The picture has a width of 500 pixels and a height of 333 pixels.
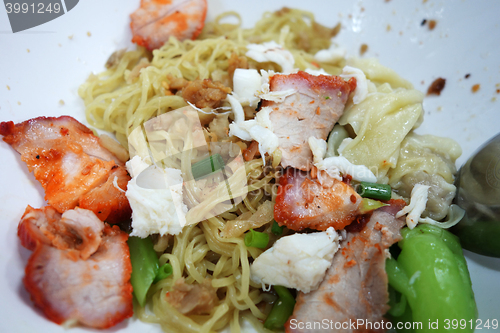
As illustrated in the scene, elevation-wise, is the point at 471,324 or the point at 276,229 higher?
→ the point at 276,229

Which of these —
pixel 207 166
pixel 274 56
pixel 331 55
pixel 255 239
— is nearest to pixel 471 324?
pixel 255 239

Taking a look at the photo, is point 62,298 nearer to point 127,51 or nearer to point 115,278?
point 115,278

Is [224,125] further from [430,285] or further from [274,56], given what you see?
[430,285]

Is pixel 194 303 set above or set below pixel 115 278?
below

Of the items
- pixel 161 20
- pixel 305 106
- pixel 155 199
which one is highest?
pixel 161 20

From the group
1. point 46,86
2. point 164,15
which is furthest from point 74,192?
point 164,15

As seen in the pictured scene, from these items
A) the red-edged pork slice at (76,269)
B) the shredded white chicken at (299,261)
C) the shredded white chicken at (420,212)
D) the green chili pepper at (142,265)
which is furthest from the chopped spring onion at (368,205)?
the red-edged pork slice at (76,269)

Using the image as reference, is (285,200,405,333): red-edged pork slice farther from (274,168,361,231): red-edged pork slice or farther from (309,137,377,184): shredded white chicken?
(309,137,377,184): shredded white chicken
